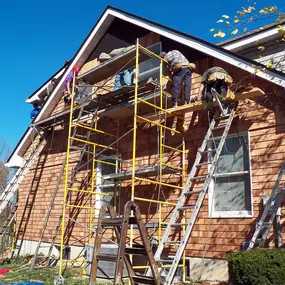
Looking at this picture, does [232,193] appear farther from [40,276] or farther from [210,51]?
[40,276]

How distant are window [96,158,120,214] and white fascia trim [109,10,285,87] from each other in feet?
12.6

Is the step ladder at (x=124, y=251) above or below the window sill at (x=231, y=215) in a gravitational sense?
below

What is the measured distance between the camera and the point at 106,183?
1157 cm

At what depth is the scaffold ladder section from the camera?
45.0ft

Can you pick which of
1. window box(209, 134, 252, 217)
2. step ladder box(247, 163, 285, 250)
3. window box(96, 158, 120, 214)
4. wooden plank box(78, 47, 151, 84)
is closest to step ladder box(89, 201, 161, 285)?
step ladder box(247, 163, 285, 250)

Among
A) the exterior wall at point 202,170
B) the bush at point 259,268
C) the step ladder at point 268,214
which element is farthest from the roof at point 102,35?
the bush at point 259,268

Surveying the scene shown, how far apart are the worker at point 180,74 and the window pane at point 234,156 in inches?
60.8

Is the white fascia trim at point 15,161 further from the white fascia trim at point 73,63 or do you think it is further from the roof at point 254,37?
the roof at point 254,37

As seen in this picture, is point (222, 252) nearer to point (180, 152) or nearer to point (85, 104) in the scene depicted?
point (180, 152)

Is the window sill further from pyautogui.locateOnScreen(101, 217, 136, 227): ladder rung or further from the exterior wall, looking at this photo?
pyautogui.locateOnScreen(101, 217, 136, 227): ladder rung

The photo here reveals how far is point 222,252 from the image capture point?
823 cm

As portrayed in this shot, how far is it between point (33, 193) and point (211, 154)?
8.13 m

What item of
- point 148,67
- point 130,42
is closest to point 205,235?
point 148,67

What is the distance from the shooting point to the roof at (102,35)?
8.40m
